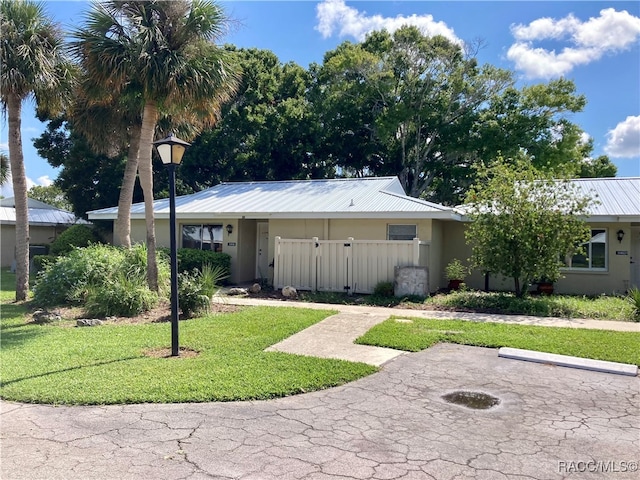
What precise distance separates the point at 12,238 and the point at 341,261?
63.3 ft

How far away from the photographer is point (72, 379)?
592cm

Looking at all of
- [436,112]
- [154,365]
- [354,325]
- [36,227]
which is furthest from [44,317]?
[436,112]

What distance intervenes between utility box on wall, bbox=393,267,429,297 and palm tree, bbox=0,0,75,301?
31.3 feet

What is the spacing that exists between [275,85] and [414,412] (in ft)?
82.0

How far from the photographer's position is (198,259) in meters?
15.3

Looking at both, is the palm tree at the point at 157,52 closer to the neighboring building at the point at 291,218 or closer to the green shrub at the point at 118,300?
the green shrub at the point at 118,300

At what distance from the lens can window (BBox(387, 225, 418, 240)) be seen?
14.0 meters

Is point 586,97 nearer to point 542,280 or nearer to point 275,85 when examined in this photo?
point 542,280

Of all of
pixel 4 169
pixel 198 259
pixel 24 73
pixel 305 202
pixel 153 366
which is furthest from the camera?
pixel 4 169

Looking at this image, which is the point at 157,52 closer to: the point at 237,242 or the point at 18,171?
the point at 18,171

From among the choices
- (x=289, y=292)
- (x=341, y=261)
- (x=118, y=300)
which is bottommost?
(x=289, y=292)

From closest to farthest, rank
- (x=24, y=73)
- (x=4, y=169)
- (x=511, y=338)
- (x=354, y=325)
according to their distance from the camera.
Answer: (x=511, y=338) < (x=354, y=325) < (x=24, y=73) < (x=4, y=169)

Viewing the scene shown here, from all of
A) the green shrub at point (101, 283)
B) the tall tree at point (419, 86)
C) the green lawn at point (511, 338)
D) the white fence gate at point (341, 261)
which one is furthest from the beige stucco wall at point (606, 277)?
the tall tree at point (419, 86)

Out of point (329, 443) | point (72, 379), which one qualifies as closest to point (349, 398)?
point (329, 443)
